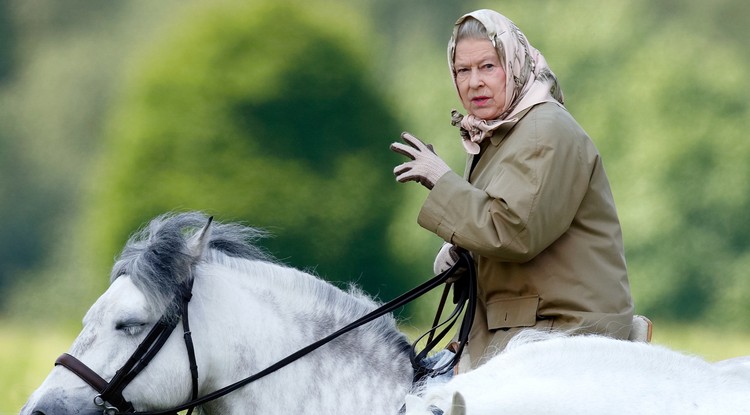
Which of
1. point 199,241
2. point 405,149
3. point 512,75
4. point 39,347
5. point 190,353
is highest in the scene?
point 512,75

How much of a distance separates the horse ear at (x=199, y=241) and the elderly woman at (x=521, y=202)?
51 centimetres

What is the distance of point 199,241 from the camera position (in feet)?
8.32

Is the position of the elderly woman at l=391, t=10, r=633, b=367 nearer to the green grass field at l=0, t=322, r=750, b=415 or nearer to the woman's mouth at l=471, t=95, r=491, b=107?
the woman's mouth at l=471, t=95, r=491, b=107

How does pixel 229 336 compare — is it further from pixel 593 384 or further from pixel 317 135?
pixel 317 135

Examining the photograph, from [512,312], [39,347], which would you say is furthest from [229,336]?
[39,347]

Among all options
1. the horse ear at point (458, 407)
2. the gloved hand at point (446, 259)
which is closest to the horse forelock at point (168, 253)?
the gloved hand at point (446, 259)

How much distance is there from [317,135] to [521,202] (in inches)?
128

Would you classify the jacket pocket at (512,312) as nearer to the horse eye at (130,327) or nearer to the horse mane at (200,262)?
the horse mane at (200,262)

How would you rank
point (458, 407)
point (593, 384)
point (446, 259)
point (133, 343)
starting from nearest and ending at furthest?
point (458, 407) < point (593, 384) < point (133, 343) < point (446, 259)

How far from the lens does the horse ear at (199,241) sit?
2.53 metres

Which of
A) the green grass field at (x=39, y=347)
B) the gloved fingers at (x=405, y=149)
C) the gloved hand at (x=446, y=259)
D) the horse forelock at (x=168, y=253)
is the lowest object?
the green grass field at (x=39, y=347)

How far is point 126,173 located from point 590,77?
2.67 m

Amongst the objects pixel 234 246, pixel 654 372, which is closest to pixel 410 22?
pixel 234 246

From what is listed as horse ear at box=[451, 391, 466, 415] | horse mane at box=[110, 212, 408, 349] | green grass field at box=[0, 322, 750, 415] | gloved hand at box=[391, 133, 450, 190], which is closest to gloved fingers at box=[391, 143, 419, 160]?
gloved hand at box=[391, 133, 450, 190]
